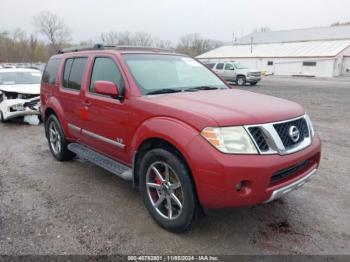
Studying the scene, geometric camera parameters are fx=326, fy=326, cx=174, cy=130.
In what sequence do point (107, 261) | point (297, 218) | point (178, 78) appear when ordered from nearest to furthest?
1. point (107, 261)
2. point (297, 218)
3. point (178, 78)

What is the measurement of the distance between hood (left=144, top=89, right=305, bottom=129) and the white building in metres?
46.6

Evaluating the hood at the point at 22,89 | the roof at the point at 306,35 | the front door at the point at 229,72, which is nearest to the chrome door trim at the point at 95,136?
the hood at the point at 22,89

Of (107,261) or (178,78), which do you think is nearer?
(107,261)

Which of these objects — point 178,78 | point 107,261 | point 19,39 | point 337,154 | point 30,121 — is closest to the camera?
point 107,261

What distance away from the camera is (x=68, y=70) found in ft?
17.3

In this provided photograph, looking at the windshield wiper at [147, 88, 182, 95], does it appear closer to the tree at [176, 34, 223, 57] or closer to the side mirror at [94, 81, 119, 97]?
the side mirror at [94, 81, 119, 97]

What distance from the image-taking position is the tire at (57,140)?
5.54 m

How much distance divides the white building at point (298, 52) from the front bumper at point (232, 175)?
47.4 metres

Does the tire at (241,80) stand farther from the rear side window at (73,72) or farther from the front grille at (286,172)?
the front grille at (286,172)

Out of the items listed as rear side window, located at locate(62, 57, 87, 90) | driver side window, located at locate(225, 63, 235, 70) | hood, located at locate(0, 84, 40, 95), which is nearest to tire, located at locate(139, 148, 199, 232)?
rear side window, located at locate(62, 57, 87, 90)

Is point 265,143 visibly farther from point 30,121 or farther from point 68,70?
point 30,121

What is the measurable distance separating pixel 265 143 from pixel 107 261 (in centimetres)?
178

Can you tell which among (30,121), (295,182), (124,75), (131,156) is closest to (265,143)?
(295,182)

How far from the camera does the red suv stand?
2873 mm
